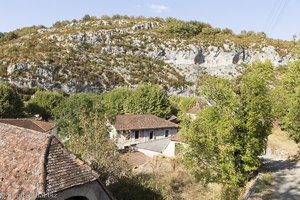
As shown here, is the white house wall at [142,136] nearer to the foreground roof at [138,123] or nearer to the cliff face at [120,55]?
the foreground roof at [138,123]

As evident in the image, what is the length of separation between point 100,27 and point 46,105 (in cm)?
6860

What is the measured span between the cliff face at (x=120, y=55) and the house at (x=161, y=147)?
45.4m

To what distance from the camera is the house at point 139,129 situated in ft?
157

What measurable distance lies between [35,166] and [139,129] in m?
39.9

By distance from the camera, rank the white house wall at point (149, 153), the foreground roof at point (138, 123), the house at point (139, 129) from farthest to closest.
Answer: the foreground roof at point (138, 123)
the house at point (139, 129)
the white house wall at point (149, 153)

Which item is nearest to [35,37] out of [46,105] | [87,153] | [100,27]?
[100,27]

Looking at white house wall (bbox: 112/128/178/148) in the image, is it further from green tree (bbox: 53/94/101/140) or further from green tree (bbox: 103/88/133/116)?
green tree (bbox: 103/88/133/116)

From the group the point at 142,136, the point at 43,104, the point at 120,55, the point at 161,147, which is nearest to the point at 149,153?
the point at 161,147

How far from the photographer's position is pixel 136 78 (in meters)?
99.6

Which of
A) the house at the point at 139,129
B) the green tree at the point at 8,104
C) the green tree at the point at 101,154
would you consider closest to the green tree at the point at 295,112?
the green tree at the point at 101,154

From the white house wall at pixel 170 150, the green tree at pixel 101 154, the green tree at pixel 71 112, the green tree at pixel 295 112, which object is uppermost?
the green tree at pixel 295 112

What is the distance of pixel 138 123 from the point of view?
168 feet

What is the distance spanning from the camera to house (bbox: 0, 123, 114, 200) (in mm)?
9516

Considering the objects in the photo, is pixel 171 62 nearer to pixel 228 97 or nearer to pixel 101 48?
pixel 101 48
